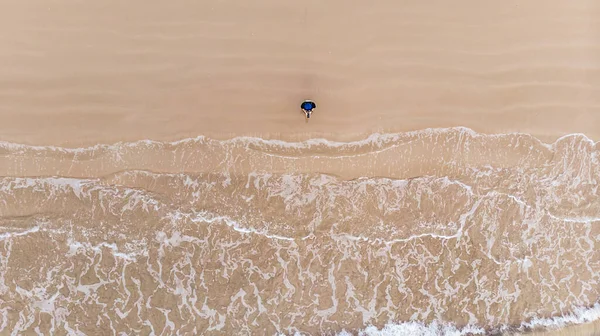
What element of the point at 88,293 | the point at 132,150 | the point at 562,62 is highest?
the point at 562,62

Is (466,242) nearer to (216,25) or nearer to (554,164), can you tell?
(554,164)

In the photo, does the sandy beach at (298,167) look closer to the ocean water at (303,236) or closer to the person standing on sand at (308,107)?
the ocean water at (303,236)

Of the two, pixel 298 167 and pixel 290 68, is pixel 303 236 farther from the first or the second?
pixel 290 68

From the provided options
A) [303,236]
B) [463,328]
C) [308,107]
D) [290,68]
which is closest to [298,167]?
A: [308,107]

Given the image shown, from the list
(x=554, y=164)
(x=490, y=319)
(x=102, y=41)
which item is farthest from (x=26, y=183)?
(x=554, y=164)

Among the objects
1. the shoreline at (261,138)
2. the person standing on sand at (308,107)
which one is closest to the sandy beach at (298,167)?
the shoreline at (261,138)

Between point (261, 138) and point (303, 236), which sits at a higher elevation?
point (261, 138)
